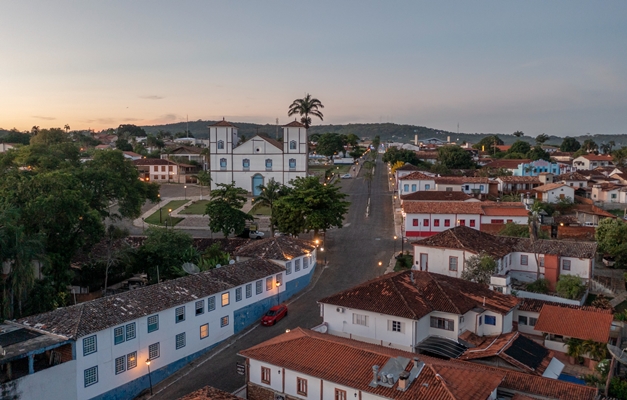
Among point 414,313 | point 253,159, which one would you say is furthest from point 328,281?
point 253,159

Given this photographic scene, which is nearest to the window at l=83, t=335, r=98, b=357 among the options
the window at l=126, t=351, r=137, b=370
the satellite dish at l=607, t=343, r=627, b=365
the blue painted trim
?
the window at l=126, t=351, r=137, b=370

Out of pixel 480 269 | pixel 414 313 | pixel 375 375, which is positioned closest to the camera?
pixel 375 375

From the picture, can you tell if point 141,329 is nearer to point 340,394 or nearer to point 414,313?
point 340,394

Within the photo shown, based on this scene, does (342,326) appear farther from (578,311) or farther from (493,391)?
(578,311)

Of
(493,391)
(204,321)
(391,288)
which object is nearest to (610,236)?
(391,288)

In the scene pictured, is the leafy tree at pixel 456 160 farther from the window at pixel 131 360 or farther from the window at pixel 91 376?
the window at pixel 91 376

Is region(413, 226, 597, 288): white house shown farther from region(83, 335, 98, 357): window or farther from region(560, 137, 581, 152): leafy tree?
region(560, 137, 581, 152): leafy tree
